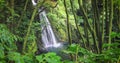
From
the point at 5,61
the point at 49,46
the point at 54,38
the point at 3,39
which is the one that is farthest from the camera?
the point at 54,38

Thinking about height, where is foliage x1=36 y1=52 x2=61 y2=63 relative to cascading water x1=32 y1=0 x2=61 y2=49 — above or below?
above

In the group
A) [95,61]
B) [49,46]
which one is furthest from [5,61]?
[49,46]

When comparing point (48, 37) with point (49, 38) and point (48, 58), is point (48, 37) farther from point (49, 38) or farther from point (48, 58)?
point (48, 58)

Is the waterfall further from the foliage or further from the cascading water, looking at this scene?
the foliage

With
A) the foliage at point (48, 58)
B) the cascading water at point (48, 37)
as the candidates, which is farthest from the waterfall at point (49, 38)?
the foliage at point (48, 58)

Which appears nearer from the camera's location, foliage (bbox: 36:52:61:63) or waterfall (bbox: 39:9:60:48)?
foliage (bbox: 36:52:61:63)

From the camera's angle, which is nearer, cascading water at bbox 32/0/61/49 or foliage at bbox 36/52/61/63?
foliage at bbox 36/52/61/63

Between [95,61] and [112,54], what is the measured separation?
0.11m

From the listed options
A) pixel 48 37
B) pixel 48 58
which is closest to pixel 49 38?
pixel 48 37

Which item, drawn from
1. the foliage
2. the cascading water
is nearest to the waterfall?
the cascading water

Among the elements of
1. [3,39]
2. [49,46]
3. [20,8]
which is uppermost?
[20,8]

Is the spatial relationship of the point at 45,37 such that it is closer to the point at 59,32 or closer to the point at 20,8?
the point at 59,32

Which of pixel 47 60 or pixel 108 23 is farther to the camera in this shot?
pixel 108 23

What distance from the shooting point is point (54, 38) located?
1088cm
